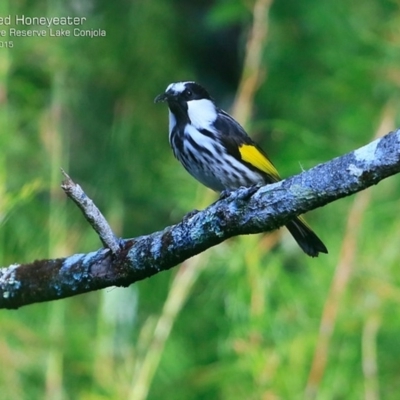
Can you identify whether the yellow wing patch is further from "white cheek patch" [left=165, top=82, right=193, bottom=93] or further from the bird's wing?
"white cheek patch" [left=165, top=82, right=193, bottom=93]

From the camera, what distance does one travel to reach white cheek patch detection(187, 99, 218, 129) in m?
4.32

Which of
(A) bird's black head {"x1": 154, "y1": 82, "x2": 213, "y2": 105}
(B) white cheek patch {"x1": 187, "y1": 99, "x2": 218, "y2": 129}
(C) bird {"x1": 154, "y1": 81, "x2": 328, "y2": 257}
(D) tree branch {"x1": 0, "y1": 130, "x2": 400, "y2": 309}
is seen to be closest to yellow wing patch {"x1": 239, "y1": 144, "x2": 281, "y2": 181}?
(C) bird {"x1": 154, "y1": 81, "x2": 328, "y2": 257}

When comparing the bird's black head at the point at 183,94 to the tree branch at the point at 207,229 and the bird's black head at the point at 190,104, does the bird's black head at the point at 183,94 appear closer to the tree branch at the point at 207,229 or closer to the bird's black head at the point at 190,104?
the bird's black head at the point at 190,104

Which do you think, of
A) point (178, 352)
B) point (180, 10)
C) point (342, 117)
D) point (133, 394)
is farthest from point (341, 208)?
point (180, 10)

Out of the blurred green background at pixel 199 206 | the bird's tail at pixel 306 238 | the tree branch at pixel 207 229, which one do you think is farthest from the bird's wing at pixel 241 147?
the tree branch at pixel 207 229

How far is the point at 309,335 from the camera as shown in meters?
4.94

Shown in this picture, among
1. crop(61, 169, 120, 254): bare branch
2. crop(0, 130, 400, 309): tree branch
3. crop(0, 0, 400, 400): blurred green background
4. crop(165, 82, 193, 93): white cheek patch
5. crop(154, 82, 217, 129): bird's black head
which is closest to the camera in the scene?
crop(0, 130, 400, 309): tree branch

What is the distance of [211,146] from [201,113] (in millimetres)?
215

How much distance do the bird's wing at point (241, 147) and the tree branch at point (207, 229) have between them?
4.64ft

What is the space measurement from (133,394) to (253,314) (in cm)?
68

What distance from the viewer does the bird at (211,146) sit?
422 centimetres

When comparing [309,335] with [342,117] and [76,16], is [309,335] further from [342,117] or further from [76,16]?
[76,16]

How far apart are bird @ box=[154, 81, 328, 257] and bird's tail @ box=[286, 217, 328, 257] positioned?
1.8 inches

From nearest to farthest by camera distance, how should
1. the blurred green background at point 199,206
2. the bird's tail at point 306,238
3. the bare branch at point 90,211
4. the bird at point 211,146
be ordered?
the bare branch at point 90,211 < the bird's tail at point 306,238 < the bird at point 211,146 < the blurred green background at point 199,206
